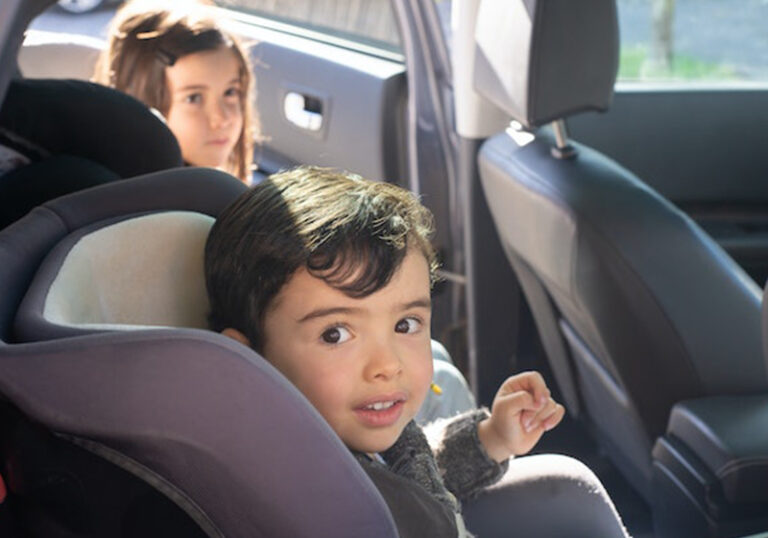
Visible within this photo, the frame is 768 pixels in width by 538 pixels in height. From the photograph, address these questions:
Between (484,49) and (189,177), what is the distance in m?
Result: 0.94

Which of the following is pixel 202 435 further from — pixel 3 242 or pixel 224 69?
pixel 224 69

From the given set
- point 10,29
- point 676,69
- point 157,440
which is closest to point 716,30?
point 676,69

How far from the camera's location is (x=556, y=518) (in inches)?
55.1

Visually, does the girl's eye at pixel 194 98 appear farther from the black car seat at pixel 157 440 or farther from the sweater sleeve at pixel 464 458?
the black car seat at pixel 157 440

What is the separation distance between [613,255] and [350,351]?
2.63 ft

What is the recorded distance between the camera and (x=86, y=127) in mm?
1623

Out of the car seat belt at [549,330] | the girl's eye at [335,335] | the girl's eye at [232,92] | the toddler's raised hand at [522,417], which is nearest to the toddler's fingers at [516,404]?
the toddler's raised hand at [522,417]

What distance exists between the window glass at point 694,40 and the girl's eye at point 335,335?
182cm

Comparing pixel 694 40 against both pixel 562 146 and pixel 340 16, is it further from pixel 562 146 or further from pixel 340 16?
pixel 562 146

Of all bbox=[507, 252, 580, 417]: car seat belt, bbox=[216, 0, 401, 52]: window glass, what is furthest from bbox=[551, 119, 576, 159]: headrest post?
bbox=[216, 0, 401, 52]: window glass

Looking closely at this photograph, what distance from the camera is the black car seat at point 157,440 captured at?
89 cm

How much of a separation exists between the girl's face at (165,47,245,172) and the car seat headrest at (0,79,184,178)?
0.89m

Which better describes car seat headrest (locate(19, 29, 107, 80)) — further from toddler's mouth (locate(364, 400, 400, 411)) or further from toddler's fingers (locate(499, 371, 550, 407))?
toddler's mouth (locate(364, 400, 400, 411))

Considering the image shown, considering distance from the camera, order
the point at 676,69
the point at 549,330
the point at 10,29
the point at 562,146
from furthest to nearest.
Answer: the point at 676,69, the point at 549,330, the point at 562,146, the point at 10,29
